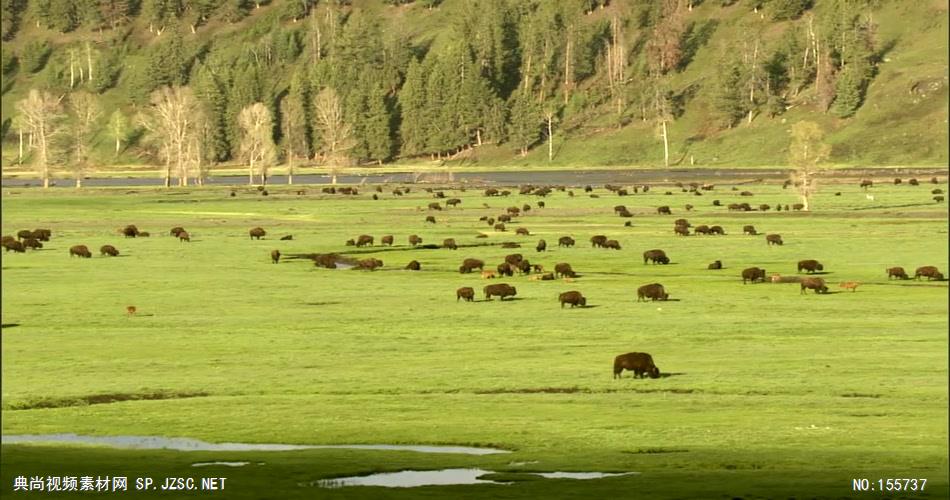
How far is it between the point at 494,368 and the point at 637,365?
4367mm

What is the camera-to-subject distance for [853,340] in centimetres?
4391

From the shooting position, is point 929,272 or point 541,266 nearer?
point 929,272

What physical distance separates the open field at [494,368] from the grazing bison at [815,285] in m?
0.65

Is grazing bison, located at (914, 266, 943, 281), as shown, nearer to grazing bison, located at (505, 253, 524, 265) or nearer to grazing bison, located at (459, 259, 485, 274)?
grazing bison, located at (505, 253, 524, 265)

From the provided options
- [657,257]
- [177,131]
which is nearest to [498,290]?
[657,257]

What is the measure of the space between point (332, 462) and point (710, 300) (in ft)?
99.1

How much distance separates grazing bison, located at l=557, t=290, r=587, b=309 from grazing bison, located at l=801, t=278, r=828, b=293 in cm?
1009

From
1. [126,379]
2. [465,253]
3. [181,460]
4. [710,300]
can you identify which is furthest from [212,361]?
[465,253]

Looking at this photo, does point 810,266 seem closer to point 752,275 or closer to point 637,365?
point 752,275

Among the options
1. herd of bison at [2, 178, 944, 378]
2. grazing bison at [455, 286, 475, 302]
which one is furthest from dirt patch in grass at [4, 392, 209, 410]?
grazing bison at [455, 286, 475, 302]

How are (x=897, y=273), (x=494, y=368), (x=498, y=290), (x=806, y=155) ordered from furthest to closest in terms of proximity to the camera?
(x=806, y=155) → (x=897, y=273) → (x=498, y=290) → (x=494, y=368)

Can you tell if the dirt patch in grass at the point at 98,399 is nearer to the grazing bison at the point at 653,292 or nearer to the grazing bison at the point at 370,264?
the grazing bison at the point at 653,292

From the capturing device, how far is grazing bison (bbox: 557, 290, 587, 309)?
173 ft

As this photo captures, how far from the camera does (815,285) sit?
57.2 meters
